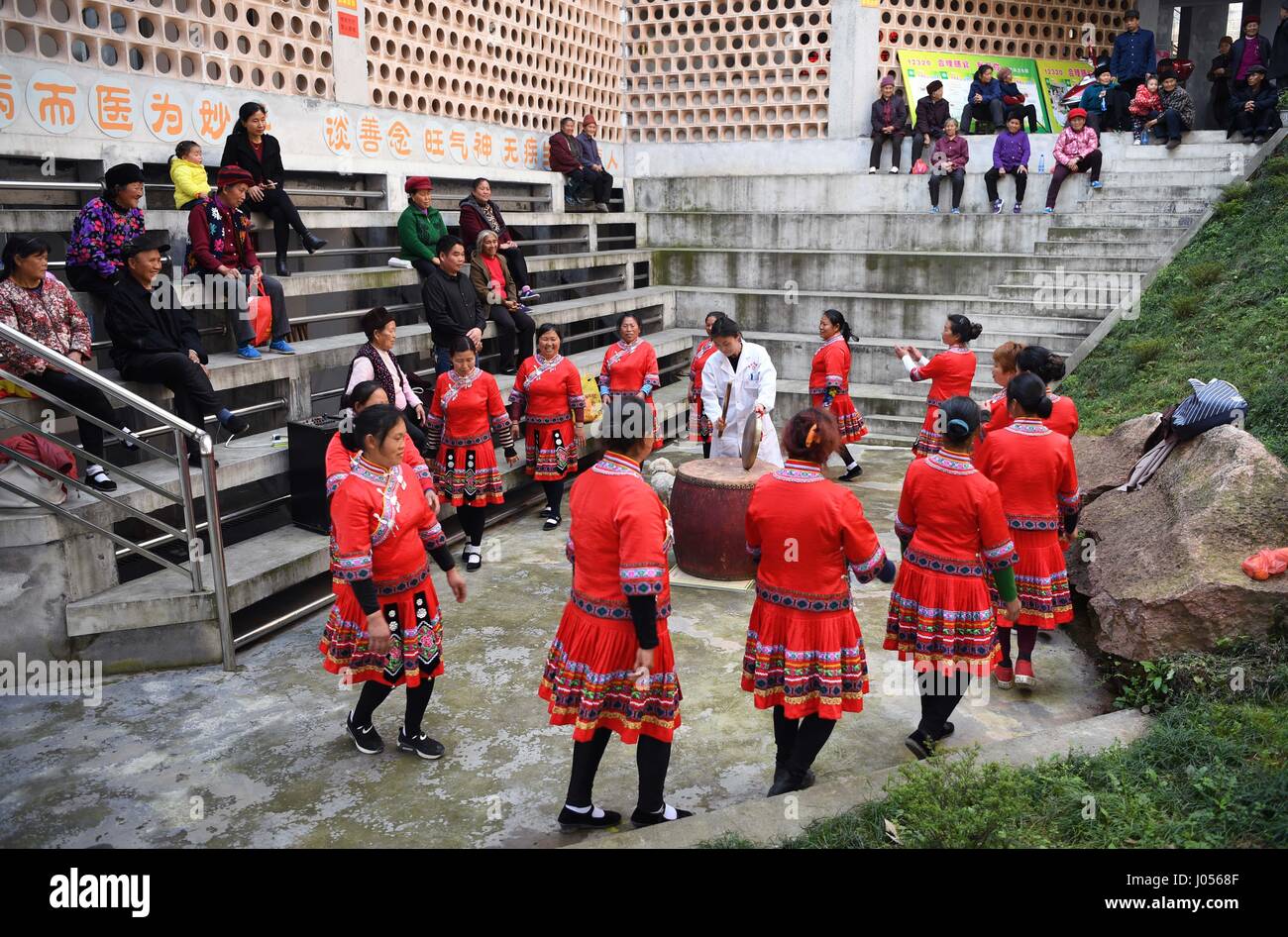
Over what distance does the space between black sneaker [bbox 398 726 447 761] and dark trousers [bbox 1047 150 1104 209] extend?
11810mm

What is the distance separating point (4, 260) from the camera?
585 centimetres

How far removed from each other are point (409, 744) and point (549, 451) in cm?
370

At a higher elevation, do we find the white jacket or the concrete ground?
the white jacket

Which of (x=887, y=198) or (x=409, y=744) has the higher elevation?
(x=887, y=198)

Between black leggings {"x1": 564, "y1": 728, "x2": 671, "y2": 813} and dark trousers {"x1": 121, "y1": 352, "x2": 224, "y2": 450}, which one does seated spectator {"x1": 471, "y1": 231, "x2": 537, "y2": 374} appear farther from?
black leggings {"x1": 564, "y1": 728, "x2": 671, "y2": 813}

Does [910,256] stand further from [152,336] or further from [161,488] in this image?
[161,488]

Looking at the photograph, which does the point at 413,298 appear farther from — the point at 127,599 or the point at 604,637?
the point at 604,637

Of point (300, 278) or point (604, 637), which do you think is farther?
point (300, 278)

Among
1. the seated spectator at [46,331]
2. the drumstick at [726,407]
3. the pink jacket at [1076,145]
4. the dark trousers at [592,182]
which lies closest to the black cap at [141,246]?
the seated spectator at [46,331]

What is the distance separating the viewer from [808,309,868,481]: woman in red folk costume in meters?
9.03

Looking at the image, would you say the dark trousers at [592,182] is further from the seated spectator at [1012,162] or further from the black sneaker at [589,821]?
the black sneaker at [589,821]

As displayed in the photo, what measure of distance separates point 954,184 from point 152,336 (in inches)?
438

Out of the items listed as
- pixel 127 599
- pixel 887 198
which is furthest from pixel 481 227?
pixel 887 198

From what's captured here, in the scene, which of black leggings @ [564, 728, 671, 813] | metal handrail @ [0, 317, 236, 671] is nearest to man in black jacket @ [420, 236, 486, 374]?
metal handrail @ [0, 317, 236, 671]
